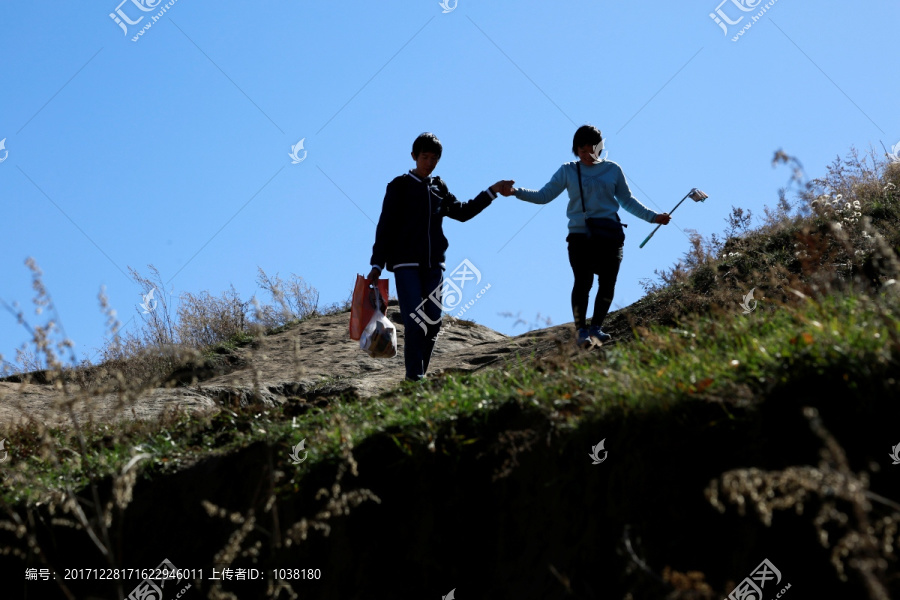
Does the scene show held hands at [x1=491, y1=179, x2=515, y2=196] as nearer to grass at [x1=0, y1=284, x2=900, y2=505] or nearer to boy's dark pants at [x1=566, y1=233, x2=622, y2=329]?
boy's dark pants at [x1=566, y1=233, x2=622, y2=329]

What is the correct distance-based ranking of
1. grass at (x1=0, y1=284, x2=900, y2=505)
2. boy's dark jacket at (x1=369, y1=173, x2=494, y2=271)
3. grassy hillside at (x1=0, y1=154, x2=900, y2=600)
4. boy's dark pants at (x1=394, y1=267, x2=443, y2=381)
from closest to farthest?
1. grassy hillside at (x1=0, y1=154, x2=900, y2=600)
2. grass at (x1=0, y1=284, x2=900, y2=505)
3. boy's dark pants at (x1=394, y1=267, x2=443, y2=381)
4. boy's dark jacket at (x1=369, y1=173, x2=494, y2=271)

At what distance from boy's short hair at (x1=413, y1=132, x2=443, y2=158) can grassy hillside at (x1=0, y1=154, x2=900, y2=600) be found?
2139mm

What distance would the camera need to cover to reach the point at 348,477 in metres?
4.77

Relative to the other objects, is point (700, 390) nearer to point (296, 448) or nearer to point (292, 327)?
point (296, 448)

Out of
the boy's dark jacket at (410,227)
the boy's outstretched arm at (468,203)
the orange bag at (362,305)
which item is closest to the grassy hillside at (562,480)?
the orange bag at (362,305)

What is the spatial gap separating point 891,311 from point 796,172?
78 cm

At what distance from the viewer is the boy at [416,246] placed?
7.38 metres

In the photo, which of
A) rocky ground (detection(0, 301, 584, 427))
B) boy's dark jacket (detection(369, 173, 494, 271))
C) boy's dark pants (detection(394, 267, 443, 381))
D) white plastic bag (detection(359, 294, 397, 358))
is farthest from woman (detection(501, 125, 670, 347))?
white plastic bag (detection(359, 294, 397, 358))

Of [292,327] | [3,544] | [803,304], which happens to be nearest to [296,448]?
[3,544]

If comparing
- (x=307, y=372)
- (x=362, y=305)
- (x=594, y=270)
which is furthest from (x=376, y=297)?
(x=307, y=372)

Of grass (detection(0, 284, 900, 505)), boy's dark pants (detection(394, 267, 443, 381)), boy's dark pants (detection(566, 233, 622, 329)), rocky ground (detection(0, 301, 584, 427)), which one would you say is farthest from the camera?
rocky ground (detection(0, 301, 584, 427))

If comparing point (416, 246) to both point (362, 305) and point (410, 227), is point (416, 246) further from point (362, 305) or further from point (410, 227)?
point (362, 305)

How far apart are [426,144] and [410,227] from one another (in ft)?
2.36

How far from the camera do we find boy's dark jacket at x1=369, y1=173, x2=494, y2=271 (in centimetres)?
743
